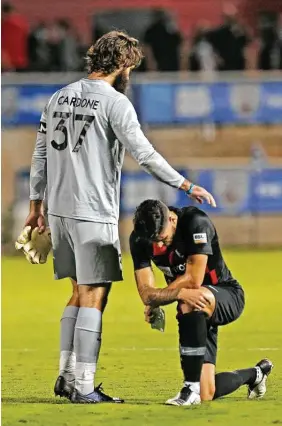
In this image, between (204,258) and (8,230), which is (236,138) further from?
(204,258)

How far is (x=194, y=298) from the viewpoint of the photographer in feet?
26.7

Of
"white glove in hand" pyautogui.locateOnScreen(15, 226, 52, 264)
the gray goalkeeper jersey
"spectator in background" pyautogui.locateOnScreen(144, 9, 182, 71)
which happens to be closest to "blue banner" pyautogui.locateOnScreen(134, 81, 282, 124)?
"spectator in background" pyautogui.locateOnScreen(144, 9, 182, 71)

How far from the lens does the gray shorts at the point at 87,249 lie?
845cm

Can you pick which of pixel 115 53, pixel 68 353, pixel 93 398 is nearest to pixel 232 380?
pixel 93 398

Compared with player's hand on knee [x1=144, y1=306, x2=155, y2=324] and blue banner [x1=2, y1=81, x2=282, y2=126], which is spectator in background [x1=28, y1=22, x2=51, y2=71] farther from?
player's hand on knee [x1=144, y1=306, x2=155, y2=324]

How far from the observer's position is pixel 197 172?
22.0 metres

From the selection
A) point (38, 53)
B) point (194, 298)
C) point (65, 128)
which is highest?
point (38, 53)

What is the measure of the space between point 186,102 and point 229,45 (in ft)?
4.78

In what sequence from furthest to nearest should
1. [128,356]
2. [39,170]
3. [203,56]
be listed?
1. [203,56]
2. [128,356]
3. [39,170]

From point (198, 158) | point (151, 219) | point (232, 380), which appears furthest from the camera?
point (198, 158)

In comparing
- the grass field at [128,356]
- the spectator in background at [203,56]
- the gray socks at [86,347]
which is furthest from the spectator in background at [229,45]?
the gray socks at [86,347]

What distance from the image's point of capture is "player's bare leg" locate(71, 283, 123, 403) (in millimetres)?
8336

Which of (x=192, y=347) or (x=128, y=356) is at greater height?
(x=192, y=347)

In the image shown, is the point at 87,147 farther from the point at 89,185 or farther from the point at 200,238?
the point at 200,238
